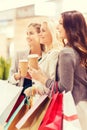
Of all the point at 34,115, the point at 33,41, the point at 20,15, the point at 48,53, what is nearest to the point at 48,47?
the point at 48,53

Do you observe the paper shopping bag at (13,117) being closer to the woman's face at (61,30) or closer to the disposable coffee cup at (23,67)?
the disposable coffee cup at (23,67)

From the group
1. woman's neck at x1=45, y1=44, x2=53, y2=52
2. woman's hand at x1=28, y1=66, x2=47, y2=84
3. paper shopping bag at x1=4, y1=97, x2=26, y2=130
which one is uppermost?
woman's neck at x1=45, y1=44, x2=53, y2=52

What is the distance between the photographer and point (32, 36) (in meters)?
1.78

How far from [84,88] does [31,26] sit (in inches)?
20.4

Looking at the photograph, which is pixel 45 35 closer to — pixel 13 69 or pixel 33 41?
pixel 33 41

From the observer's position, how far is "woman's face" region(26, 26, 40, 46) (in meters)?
1.76

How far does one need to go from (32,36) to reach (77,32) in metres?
0.34

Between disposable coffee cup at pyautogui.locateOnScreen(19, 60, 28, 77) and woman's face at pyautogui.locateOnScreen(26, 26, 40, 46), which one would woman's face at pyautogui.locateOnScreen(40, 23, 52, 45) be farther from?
disposable coffee cup at pyautogui.locateOnScreen(19, 60, 28, 77)

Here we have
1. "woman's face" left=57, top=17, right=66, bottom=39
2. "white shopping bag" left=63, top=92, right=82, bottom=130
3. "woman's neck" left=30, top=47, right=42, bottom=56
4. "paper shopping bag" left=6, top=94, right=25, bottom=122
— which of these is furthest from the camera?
"paper shopping bag" left=6, top=94, right=25, bottom=122

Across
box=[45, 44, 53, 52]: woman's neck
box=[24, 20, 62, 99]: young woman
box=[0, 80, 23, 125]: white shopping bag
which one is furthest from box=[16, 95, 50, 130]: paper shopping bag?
box=[45, 44, 53, 52]: woman's neck

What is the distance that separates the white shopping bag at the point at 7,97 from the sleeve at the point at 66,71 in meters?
0.33

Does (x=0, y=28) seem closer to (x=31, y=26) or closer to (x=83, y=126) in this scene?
(x=31, y=26)

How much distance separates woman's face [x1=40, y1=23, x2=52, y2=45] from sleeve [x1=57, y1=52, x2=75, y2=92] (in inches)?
5.4

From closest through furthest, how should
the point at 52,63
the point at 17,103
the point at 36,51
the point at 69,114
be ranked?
the point at 69,114, the point at 52,63, the point at 36,51, the point at 17,103
